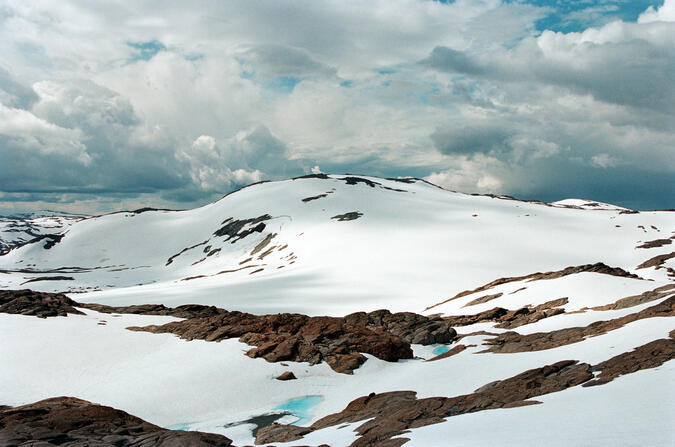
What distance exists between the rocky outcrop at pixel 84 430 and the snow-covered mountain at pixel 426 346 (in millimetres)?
3851

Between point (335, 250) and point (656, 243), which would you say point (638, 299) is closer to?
point (335, 250)

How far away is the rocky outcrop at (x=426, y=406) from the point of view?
15375 mm

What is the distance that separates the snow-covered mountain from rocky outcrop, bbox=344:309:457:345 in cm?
144

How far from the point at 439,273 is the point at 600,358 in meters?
Result: 55.1

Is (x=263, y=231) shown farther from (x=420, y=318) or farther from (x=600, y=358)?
(x=600, y=358)

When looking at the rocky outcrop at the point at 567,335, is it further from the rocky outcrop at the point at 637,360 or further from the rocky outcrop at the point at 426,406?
the rocky outcrop at the point at 426,406

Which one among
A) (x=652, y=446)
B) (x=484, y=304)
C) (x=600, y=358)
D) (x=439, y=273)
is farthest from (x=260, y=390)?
(x=439, y=273)

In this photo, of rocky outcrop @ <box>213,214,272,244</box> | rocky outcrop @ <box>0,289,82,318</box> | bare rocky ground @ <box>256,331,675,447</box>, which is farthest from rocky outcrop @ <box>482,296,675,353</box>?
rocky outcrop @ <box>213,214,272,244</box>

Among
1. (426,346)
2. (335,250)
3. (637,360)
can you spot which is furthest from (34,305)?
(335,250)

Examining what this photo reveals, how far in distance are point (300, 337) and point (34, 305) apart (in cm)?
2390

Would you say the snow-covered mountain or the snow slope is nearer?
the snow-covered mountain

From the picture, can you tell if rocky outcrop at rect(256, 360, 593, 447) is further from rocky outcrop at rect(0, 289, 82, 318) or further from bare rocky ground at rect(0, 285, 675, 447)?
Answer: rocky outcrop at rect(0, 289, 82, 318)

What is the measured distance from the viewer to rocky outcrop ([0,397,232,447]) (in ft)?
48.0

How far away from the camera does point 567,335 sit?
26.1 m
